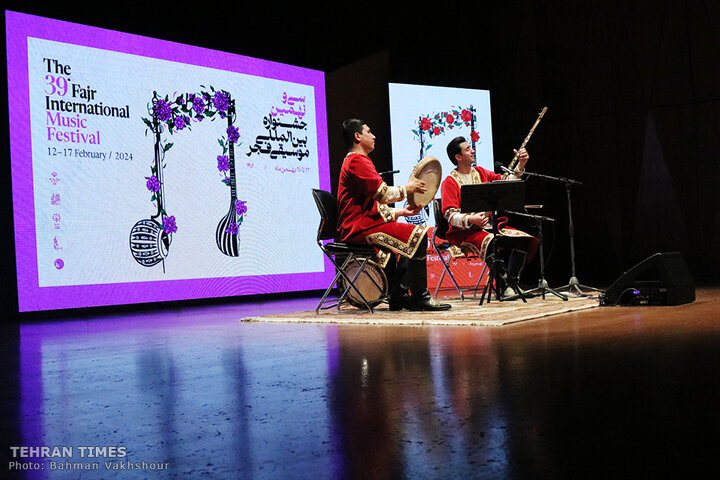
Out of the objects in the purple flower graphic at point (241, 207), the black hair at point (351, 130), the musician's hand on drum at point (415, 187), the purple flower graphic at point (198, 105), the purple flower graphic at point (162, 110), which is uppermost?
the purple flower graphic at point (198, 105)

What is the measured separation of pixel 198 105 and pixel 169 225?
53.3 inches

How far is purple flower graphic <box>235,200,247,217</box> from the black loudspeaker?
415cm

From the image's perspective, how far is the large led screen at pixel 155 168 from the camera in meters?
5.98

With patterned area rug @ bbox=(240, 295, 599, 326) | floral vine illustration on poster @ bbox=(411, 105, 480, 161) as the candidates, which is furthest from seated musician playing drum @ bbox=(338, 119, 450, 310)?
floral vine illustration on poster @ bbox=(411, 105, 480, 161)

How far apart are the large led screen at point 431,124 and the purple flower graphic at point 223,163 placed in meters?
2.00

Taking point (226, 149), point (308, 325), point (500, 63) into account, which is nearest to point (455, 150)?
point (308, 325)

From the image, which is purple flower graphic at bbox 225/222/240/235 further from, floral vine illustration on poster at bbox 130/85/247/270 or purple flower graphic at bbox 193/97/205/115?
purple flower graphic at bbox 193/97/205/115

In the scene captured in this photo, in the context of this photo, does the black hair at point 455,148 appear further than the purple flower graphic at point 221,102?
No

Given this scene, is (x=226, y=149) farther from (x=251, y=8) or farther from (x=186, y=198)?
(x=251, y=8)

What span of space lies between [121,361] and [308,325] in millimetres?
1461

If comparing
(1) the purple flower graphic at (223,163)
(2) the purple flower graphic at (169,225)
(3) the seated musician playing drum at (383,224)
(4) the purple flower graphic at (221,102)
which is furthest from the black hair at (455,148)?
(2) the purple flower graphic at (169,225)

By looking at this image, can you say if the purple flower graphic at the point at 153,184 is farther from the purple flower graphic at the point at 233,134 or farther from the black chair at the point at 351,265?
the black chair at the point at 351,265

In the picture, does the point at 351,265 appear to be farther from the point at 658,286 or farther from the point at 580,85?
the point at 580,85

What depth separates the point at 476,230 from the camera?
527 cm
